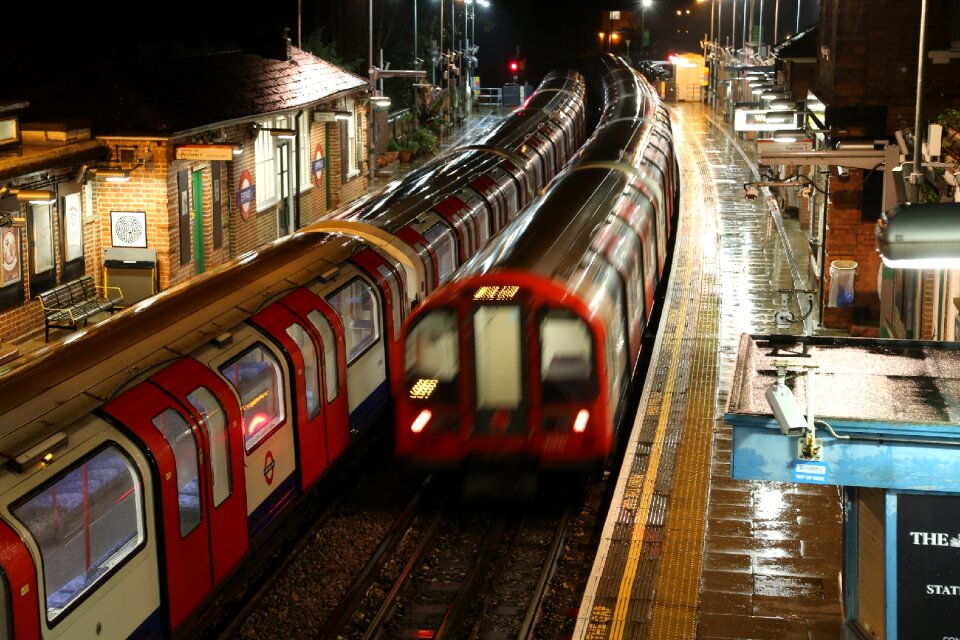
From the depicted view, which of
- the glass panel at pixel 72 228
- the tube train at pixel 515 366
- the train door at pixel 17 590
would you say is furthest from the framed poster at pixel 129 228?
the train door at pixel 17 590

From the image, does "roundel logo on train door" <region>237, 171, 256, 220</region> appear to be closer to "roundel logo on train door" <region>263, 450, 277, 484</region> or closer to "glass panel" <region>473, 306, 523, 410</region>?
"glass panel" <region>473, 306, 523, 410</region>

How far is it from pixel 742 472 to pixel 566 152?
22121 millimetres

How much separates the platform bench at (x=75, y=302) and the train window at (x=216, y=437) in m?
8.85

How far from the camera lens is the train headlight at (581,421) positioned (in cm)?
1095

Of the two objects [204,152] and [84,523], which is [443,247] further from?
[84,523]

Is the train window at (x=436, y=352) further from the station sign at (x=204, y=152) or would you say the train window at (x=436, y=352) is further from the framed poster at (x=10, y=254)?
the station sign at (x=204, y=152)

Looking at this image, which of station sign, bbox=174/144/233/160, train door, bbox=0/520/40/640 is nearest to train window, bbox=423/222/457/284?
station sign, bbox=174/144/233/160

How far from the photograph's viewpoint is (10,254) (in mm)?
16156

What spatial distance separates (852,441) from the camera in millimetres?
7168

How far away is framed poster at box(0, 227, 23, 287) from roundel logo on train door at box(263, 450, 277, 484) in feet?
24.0

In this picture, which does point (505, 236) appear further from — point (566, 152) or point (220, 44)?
point (220, 44)

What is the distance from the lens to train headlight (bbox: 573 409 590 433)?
35.9 ft

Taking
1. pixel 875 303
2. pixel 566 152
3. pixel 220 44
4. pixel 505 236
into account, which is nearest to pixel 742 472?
pixel 505 236

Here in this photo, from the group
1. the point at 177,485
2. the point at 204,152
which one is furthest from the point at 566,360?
the point at 204,152
